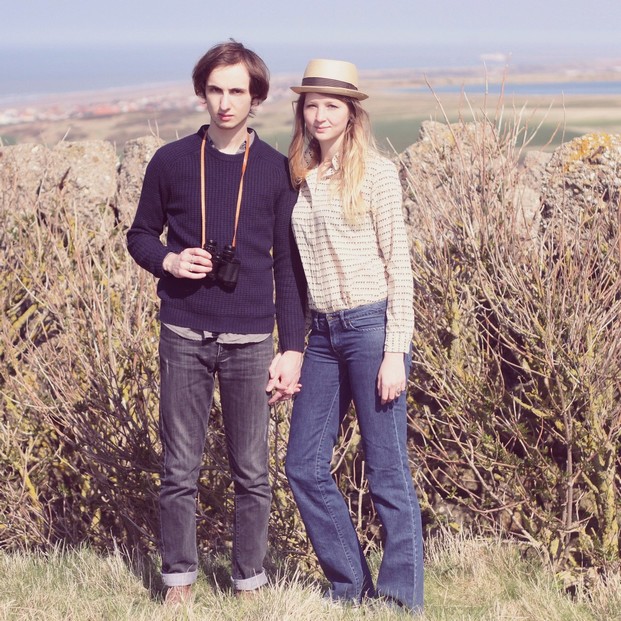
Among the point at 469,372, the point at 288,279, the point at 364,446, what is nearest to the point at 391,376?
the point at 364,446

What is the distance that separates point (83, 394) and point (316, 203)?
2.34m

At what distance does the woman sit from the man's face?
21 centimetres

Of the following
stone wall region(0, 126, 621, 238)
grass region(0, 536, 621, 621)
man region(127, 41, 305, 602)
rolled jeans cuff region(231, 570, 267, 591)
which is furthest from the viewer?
stone wall region(0, 126, 621, 238)

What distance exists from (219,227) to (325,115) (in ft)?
1.76

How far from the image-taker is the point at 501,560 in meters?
4.24

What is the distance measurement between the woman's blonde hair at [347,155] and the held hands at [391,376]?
49 centimetres

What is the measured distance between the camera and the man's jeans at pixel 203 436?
3273 mm

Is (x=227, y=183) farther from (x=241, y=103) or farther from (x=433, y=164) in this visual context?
(x=433, y=164)

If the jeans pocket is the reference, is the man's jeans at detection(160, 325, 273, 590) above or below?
below

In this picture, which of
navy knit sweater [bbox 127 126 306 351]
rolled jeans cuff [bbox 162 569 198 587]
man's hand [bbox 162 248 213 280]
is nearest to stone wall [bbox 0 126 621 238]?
navy knit sweater [bbox 127 126 306 351]

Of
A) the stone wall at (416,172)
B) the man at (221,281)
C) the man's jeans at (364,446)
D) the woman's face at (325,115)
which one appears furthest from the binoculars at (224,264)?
the stone wall at (416,172)

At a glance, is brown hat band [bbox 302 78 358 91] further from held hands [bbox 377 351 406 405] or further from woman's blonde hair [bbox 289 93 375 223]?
held hands [bbox 377 351 406 405]

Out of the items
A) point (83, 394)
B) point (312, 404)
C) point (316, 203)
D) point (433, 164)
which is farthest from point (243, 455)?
point (433, 164)

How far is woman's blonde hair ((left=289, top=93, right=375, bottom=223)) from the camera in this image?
3.09 metres
